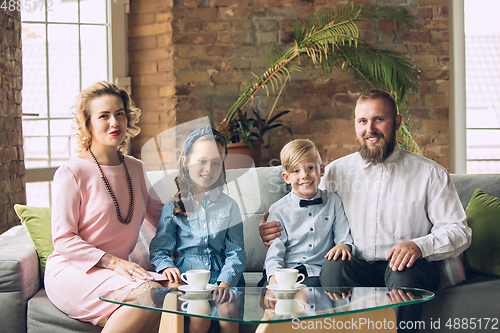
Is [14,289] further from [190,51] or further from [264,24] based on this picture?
[264,24]

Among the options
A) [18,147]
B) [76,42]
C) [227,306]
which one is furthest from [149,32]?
[227,306]

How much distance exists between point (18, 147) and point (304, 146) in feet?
5.87

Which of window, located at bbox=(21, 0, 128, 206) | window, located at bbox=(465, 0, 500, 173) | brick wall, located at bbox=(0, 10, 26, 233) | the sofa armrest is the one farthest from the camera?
window, located at bbox=(465, 0, 500, 173)

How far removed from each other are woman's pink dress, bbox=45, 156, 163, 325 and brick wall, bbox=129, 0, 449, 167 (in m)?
1.53

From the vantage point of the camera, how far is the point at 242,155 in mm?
2838

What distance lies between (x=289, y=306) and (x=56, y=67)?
8.70 feet

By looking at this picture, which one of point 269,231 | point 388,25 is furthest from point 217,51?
point 269,231

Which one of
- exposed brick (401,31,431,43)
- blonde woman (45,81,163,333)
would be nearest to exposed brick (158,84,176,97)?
blonde woman (45,81,163,333)

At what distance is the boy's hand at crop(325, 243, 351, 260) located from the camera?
161cm

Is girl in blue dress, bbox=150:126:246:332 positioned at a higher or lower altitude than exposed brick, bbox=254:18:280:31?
lower

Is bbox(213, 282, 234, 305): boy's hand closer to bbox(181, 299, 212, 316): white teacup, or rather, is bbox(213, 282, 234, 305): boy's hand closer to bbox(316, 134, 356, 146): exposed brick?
bbox(181, 299, 212, 316): white teacup

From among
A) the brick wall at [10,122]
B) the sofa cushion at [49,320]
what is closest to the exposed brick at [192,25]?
the brick wall at [10,122]

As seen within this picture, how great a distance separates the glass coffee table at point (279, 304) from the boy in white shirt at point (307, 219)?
38cm

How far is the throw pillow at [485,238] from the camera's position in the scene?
176cm
